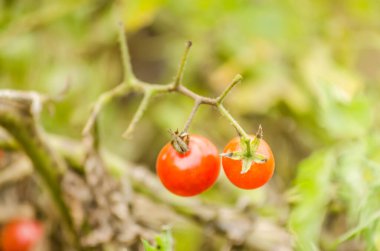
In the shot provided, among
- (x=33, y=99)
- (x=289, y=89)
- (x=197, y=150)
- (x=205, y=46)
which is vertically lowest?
(x=197, y=150)

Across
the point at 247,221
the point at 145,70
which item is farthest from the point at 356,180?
the point at 145,70

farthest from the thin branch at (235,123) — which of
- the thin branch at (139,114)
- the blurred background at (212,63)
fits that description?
the blurred background at (212,63)

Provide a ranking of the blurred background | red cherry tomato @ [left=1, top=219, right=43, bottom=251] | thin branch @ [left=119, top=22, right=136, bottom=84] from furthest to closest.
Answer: the blurred background → red cherry tomato @ [left=1, top=219, right=43, bottom=251] → thin branch @ [left=119, top=22, right=136, bottom=84]

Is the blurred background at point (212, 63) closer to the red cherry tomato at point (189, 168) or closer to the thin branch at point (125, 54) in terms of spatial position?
the thin branch at point (125, 54)

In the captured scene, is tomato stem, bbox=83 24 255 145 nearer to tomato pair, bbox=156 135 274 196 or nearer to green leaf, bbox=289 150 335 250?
tomato pair, bbox=156 135 274 196

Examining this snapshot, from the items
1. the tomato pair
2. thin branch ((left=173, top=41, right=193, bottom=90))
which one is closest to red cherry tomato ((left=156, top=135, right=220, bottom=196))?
the tomato pair

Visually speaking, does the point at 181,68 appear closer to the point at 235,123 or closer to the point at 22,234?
the point at 235,123

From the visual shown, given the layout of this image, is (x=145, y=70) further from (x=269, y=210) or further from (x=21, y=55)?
(x=269, y=210)
